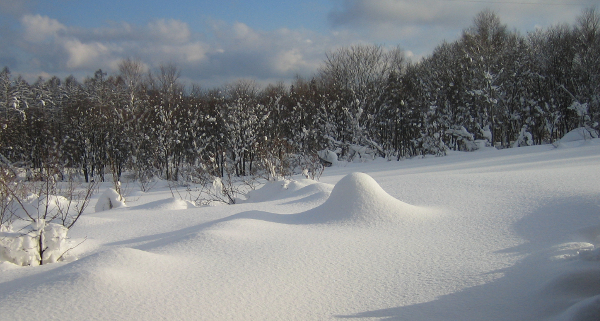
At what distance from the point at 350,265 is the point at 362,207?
1491 millimetres

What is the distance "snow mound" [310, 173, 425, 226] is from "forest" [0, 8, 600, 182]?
13.2 metres

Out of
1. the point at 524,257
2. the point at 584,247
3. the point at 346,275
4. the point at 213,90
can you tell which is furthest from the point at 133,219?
the point at 213,90

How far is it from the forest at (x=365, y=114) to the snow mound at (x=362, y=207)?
1321 centimetres

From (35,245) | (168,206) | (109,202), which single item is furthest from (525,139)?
(35,245)

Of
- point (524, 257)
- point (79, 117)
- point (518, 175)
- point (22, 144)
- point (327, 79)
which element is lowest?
point (524, 257)

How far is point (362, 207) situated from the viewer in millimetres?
4859

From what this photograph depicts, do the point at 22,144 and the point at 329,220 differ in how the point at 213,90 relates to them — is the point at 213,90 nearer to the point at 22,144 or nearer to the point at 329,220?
the point at 22,144

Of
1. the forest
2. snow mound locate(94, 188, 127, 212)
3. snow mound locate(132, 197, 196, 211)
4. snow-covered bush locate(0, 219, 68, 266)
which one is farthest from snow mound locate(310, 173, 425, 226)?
the forest

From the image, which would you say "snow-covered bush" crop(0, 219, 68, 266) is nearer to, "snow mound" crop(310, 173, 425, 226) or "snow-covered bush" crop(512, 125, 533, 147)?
"snow mound" crop(310, 173, 425, 226)

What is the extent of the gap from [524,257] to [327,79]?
22.0m

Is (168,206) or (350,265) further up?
(168,206)

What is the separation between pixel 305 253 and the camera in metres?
3.77

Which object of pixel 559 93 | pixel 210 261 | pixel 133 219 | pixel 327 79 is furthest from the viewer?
pixel 327 79

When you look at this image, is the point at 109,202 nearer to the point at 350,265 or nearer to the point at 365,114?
the point at 350,265
